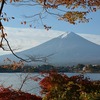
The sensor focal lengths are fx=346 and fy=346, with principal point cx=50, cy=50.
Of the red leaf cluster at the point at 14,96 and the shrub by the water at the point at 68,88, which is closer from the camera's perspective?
the shrub by the water at the point at 68,88

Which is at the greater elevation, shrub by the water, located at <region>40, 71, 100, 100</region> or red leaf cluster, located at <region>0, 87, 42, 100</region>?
shrub by the water, located at <region>40, 71, 100, 100</region>

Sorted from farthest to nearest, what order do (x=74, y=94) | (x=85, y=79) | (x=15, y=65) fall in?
(x=15, y=65), (x=85, y=79), (x=74, y=94)

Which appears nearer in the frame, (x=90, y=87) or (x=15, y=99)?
(x=90, y=87)

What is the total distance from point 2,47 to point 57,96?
9.27ft

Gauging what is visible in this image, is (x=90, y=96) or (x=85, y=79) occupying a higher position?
(x=90, y=96)

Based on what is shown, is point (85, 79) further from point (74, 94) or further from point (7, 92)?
point (7, 92)

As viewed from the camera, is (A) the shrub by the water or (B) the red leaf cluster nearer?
(A) the shrub by the water

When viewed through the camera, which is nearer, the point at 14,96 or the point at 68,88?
the point at 68,88

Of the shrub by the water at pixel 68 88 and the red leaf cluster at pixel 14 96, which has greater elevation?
the shrub by the water at pixel 68 88

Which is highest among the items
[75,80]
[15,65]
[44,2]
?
[44,2]

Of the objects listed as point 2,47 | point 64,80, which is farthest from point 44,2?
point 64,80

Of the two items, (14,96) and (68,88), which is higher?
(68,88)

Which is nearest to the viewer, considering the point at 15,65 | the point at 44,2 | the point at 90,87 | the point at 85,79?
the point at 90,87

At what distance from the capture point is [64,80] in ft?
26.9
